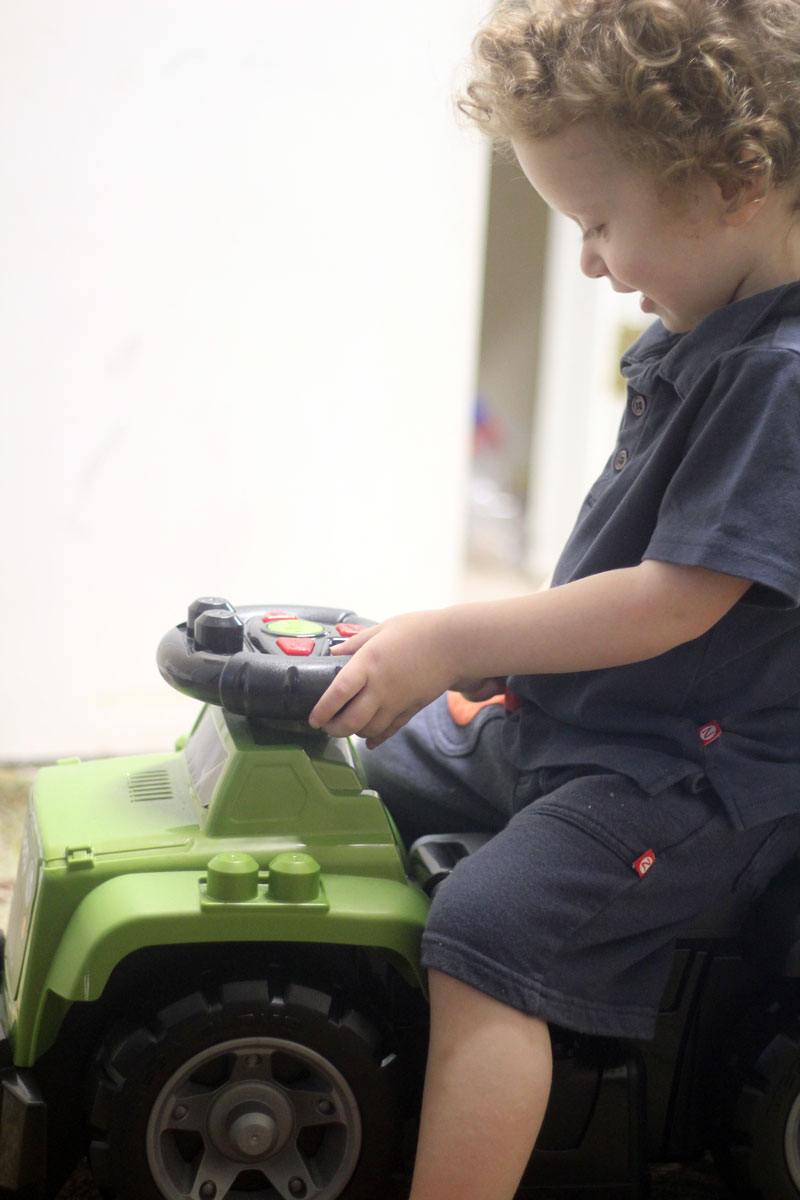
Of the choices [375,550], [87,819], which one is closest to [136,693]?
[375,550]

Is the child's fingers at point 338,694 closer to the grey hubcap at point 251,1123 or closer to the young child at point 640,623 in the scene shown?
the young child at point 640,623

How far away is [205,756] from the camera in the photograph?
0.66 meters

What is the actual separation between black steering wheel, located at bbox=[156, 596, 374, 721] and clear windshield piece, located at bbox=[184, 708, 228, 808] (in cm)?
4

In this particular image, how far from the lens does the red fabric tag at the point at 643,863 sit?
57cm

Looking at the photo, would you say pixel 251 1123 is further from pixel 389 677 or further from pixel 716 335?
pixel 716 335

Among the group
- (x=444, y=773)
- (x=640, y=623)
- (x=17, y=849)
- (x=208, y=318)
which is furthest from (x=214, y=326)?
(x=640, y=623)

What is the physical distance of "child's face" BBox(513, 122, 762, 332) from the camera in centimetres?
58

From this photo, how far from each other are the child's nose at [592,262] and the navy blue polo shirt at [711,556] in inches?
2.2

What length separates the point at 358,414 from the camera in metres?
1.34

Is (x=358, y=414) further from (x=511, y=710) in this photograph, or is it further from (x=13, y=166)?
(x=511, y=710)

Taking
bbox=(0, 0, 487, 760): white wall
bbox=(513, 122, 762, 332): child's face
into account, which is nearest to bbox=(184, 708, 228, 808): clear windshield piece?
bbox=(513, 122, 762, 332): child's face

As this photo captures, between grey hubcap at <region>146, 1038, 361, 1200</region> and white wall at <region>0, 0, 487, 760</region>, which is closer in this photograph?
grey hubcap at <region>146, 1038, 361, 1200</region>

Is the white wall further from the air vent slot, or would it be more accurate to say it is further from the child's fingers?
the child's fingers

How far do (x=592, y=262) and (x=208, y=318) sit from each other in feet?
2.36
